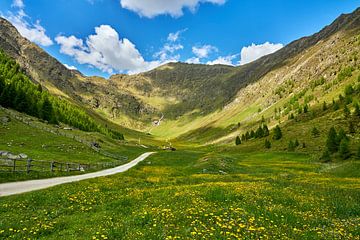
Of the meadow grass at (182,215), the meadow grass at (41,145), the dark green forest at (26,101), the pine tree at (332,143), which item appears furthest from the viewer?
the dark green forest at (26,101)

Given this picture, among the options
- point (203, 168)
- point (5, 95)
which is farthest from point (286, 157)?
point (5, 95)

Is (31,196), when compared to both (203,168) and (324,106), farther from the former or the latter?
(324,106)

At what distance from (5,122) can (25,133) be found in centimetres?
728

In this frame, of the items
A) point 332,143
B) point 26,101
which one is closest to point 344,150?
point 332,143

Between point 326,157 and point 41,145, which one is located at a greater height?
point 41,145

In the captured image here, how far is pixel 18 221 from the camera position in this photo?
13320mm

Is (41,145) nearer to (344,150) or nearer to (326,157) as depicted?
(326,157)

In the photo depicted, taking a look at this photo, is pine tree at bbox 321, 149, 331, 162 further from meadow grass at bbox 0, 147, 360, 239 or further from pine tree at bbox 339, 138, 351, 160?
meadow grass at bbox 0, 147, 360, 239

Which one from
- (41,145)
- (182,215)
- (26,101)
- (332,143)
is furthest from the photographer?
(26,101)

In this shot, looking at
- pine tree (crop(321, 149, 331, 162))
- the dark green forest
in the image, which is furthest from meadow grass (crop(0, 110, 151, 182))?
pine tree (crop(321, 149, 331, 162))

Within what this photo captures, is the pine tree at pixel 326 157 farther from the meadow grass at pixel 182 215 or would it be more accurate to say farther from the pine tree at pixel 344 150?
the meadow grass at pixel 182 215

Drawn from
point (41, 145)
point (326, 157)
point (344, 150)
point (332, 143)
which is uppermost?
point (41, 145)

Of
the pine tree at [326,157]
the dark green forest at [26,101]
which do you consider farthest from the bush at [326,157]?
the dark green forest at [26,101]

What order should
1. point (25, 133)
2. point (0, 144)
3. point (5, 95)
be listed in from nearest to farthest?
1. point (0, 144)
2. point (25, 133)
3. point (5, 95)
